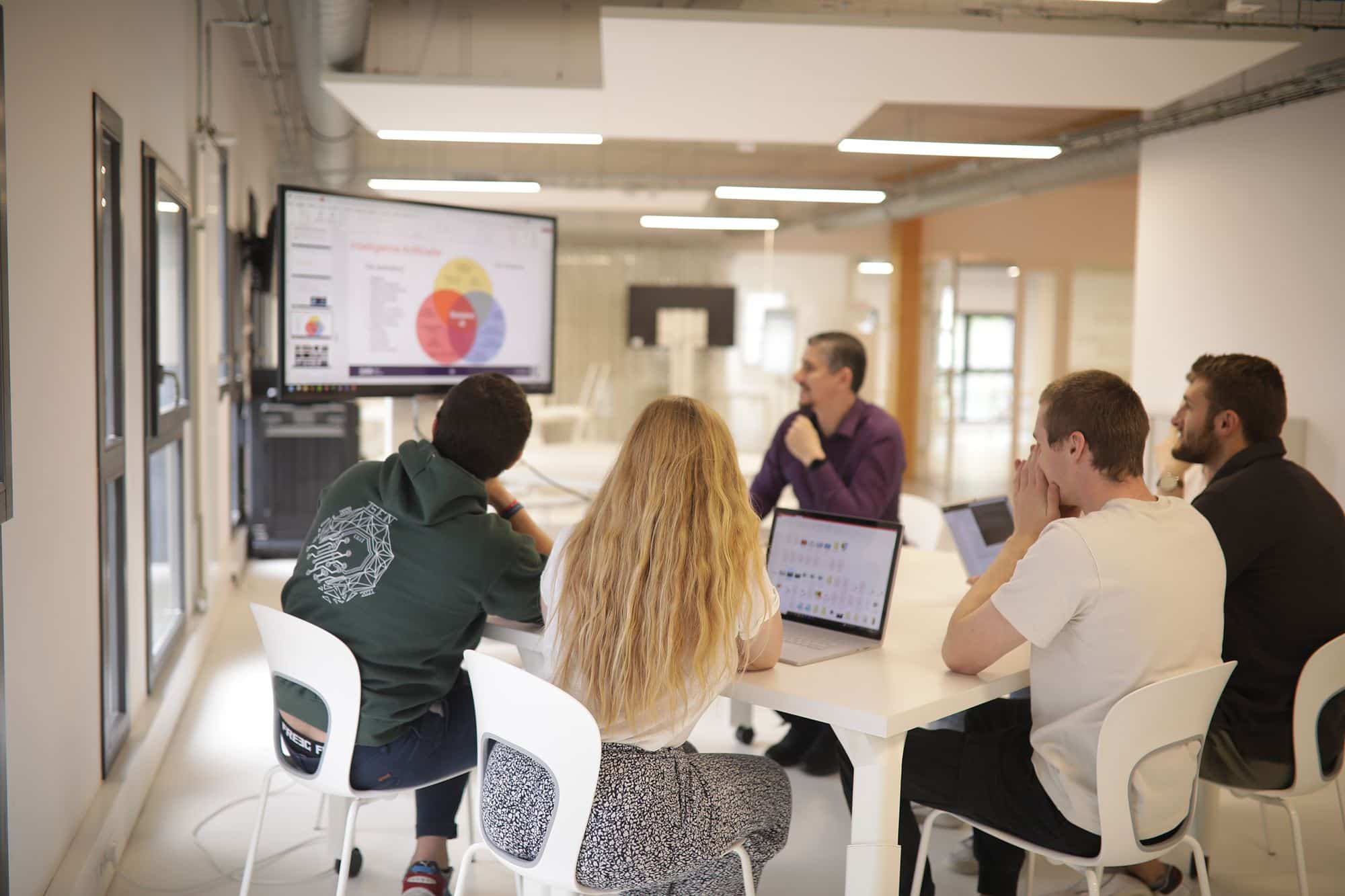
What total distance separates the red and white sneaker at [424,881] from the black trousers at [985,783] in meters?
1.03

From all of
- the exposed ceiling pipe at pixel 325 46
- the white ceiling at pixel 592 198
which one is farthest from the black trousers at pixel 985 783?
the white ceiling at pixel 592 198

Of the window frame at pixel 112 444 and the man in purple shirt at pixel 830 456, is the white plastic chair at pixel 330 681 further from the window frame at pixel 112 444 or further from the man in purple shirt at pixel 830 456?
the man in purple shirt at pixel 830 456

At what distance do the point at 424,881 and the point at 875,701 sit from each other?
134 cm

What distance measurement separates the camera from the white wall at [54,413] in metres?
2.30

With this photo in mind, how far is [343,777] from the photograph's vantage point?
2.40 m

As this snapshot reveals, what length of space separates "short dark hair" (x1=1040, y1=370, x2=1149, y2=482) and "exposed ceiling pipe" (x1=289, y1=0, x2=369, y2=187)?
13.8 feet

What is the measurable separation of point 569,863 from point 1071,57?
4447mm

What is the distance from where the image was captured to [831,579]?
260 centimetres

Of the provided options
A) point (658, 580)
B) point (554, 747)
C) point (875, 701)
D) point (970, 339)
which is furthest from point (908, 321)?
point (554, 747)

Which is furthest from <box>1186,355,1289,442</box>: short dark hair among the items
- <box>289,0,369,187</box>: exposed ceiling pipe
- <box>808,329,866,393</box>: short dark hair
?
<box>289,0,369,187</box>: exposed ceiling pipe

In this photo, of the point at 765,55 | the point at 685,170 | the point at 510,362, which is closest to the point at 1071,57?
the point at 765,55

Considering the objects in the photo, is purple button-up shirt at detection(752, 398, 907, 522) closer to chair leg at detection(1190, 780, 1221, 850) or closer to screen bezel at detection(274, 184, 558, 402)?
screen bezel at detection(274, 184, 558, 402)

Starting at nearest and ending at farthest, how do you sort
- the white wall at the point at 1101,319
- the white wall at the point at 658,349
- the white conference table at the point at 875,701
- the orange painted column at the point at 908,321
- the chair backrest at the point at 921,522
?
the white conference table at the point at 875,701 → the chair backrest at the point at 921,522 → the white wall at the point at 1101,319 → the orange painted column at the point at 908,321 → the white wall at the point at 658,349

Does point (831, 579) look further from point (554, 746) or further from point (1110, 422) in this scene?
point (554, 746)
